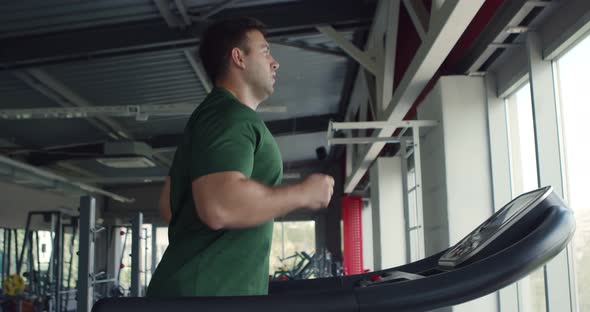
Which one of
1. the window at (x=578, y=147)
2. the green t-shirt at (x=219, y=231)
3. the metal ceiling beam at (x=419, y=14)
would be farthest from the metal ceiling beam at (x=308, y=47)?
the green t-shirt at (x=219, y=231)

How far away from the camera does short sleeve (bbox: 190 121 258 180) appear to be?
91 cm

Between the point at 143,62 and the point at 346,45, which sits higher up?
the point at 143,62

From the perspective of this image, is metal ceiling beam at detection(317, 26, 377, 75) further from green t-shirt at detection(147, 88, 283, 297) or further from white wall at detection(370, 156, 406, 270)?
green t-shirt at detection(147, 88, 283, 297)

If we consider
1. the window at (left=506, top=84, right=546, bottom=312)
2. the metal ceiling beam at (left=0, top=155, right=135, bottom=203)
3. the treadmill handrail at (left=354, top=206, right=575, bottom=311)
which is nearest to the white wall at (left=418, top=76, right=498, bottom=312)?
the window at (left=506, top=84, right=546, bottom=312)

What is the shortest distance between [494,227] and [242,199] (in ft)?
1.45

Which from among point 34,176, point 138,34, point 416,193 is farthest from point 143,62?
point 34,176

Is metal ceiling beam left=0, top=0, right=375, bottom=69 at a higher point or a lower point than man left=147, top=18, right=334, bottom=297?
higher

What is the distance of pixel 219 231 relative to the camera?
0.99 metres

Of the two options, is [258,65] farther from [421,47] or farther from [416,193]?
[416,193]

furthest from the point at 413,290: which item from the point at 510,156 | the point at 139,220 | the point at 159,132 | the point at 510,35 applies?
the point at 159,132

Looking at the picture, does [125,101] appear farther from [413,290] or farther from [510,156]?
[413,290]

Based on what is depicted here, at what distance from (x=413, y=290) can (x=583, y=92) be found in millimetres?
2777

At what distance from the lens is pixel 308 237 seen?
53.7 feet

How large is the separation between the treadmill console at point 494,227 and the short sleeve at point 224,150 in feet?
1.25
